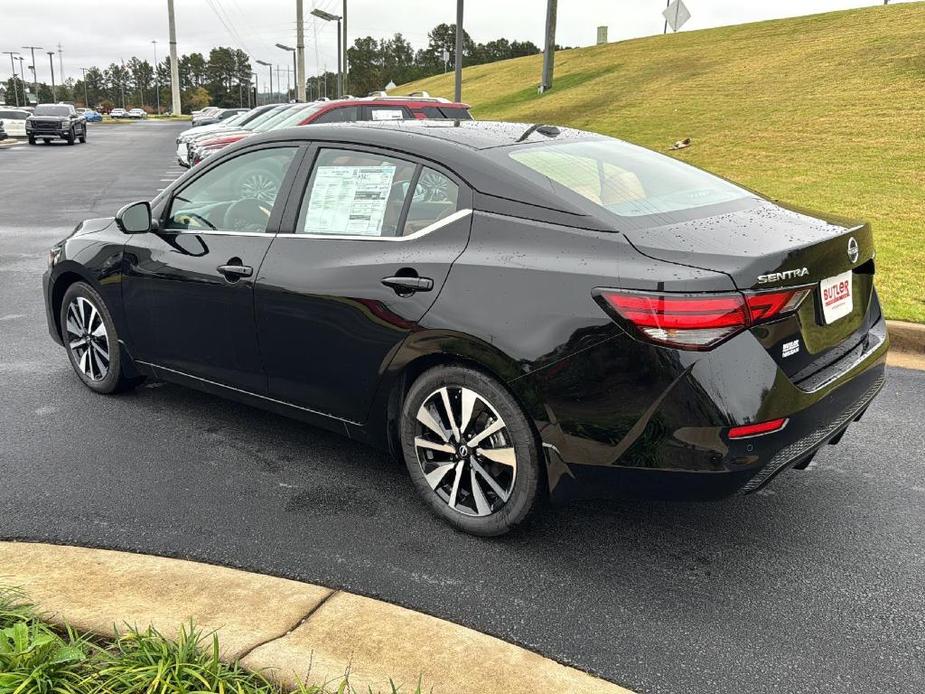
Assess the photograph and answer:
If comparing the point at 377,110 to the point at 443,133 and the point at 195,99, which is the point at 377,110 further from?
the point at 195,99

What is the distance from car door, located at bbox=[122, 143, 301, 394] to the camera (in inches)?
160

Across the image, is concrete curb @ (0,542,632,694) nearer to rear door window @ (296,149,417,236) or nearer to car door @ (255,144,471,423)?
car door @ (255,144,471,423)

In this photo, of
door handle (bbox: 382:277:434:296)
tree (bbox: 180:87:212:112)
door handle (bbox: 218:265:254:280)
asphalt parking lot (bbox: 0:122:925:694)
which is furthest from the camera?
tree (bbox: 180:87:212:112)

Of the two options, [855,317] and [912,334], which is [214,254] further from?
[912,334]

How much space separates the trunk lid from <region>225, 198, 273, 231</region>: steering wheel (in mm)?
1836

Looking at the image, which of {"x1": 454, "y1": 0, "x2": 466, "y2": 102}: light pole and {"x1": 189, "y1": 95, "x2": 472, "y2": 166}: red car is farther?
{"x1": 454, "y1": 0, "x2": 466, "y2": 102}: light pole

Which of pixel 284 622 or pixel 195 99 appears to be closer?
pixel 284 622

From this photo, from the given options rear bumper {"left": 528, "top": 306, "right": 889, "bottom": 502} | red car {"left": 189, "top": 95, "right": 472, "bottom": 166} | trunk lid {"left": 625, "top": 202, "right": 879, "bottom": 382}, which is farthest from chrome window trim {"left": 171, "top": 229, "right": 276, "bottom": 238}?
red car {"left": 189, "top": 95, "right": 472, "bottom": 166}

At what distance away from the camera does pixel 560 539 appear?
11.4 feet

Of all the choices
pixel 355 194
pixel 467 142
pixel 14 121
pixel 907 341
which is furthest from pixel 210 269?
pixel 14 121

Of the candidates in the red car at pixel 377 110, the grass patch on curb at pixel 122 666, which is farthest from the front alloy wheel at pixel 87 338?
the red car at pixel 377 110

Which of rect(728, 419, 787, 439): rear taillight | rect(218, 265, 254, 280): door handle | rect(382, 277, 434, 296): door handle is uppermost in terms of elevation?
rect(382, 277, 434, 296): door handle

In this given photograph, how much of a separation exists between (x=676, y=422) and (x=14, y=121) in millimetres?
47187

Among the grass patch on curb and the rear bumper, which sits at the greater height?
the rear bumper
